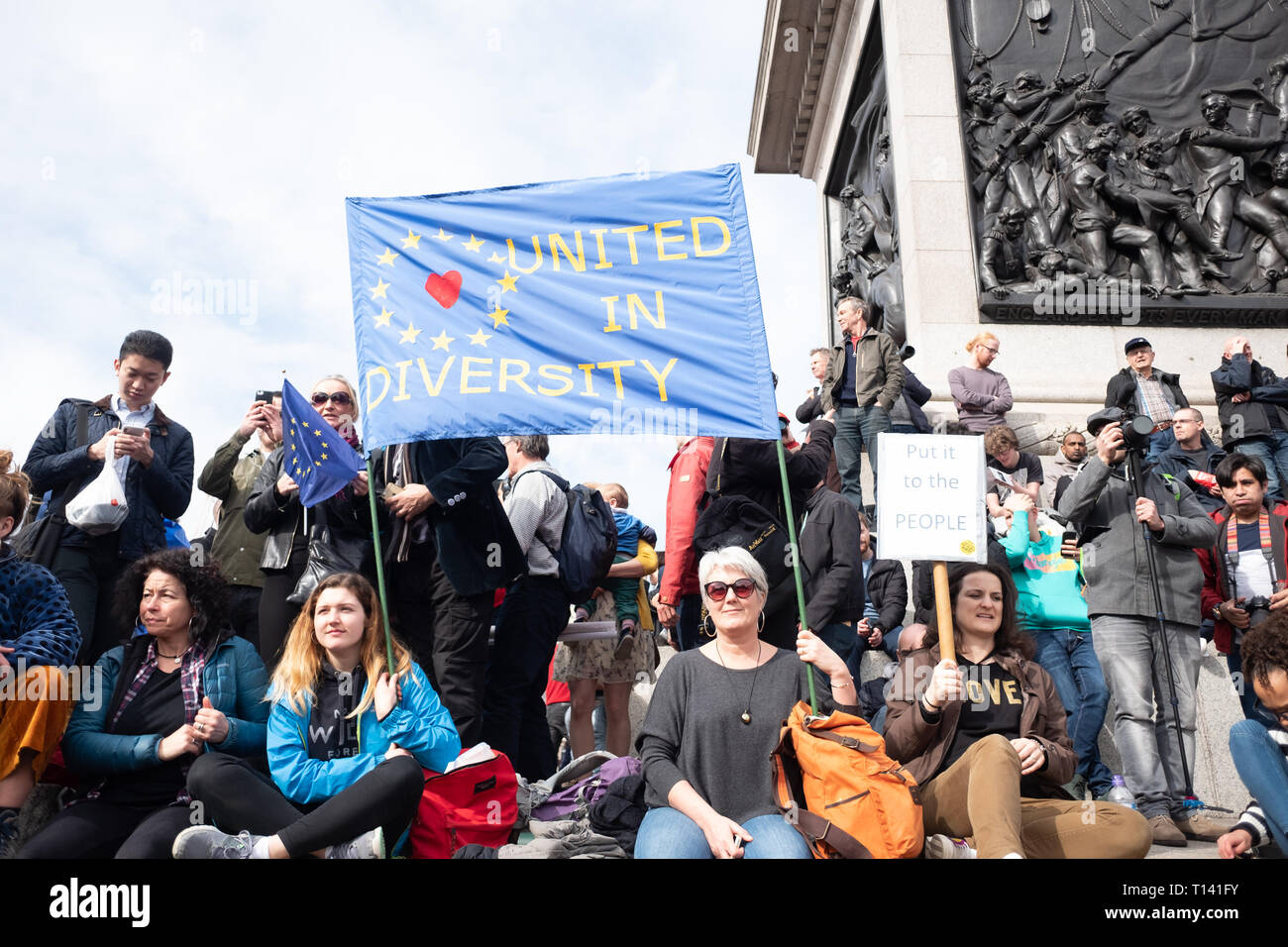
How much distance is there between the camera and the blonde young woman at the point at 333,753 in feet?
13.8

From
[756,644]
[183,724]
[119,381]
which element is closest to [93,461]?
[119,381]

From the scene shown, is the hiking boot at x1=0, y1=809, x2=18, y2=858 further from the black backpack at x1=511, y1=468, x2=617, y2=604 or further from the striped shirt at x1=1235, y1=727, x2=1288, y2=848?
the striped shirt at x1=1235, y1=727, x2=1288, y2=848

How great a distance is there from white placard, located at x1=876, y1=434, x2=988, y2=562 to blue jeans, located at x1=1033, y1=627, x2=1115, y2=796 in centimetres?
187

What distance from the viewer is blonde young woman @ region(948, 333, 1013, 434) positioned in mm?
9922

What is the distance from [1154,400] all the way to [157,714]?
27.4ft

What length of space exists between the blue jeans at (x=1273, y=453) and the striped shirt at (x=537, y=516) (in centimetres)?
641

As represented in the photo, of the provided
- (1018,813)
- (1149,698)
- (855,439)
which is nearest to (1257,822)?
(1018,813)

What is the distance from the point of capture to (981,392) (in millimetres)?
9992

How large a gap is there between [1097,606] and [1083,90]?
7.86m

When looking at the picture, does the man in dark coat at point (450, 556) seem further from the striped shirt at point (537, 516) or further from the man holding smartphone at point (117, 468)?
the man holding smartphone at point (117, 468)
